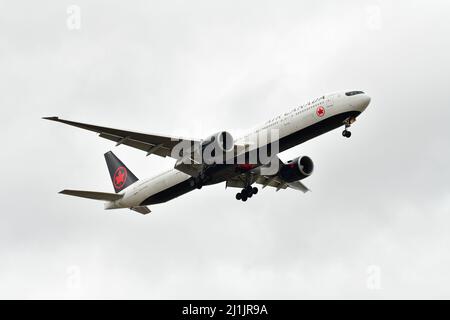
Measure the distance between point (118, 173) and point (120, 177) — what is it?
0.59 meters

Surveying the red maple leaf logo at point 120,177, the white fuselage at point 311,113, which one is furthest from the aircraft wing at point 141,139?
the red maple leaf logo at point 120,177

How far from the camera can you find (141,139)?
4816 cm

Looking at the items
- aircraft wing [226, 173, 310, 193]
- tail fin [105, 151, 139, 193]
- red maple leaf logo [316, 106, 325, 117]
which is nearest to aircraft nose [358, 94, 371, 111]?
red maple leaf logo [316, 106, 325, 117]

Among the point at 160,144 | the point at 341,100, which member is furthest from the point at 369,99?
the point at 160,144

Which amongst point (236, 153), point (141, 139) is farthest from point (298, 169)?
point (141, 139)

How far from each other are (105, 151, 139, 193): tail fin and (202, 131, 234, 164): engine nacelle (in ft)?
38.5

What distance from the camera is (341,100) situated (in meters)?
45.2

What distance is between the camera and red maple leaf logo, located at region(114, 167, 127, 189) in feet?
191

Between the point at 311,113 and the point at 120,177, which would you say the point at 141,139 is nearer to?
the point at 311,113

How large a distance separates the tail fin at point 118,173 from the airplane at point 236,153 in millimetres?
990

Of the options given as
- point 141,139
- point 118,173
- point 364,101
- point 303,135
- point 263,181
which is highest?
point 118,173

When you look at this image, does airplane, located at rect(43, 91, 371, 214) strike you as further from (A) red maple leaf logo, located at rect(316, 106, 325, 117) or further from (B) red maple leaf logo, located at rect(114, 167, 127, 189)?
(B) red maple leaf logo, located at rect(114, 167, 127, 189)

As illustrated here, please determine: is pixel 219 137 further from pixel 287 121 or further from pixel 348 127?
pixel 348 127

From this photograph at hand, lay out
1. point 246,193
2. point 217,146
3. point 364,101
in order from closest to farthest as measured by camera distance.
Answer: point 364,101 < point 217,146 < point 246,193
